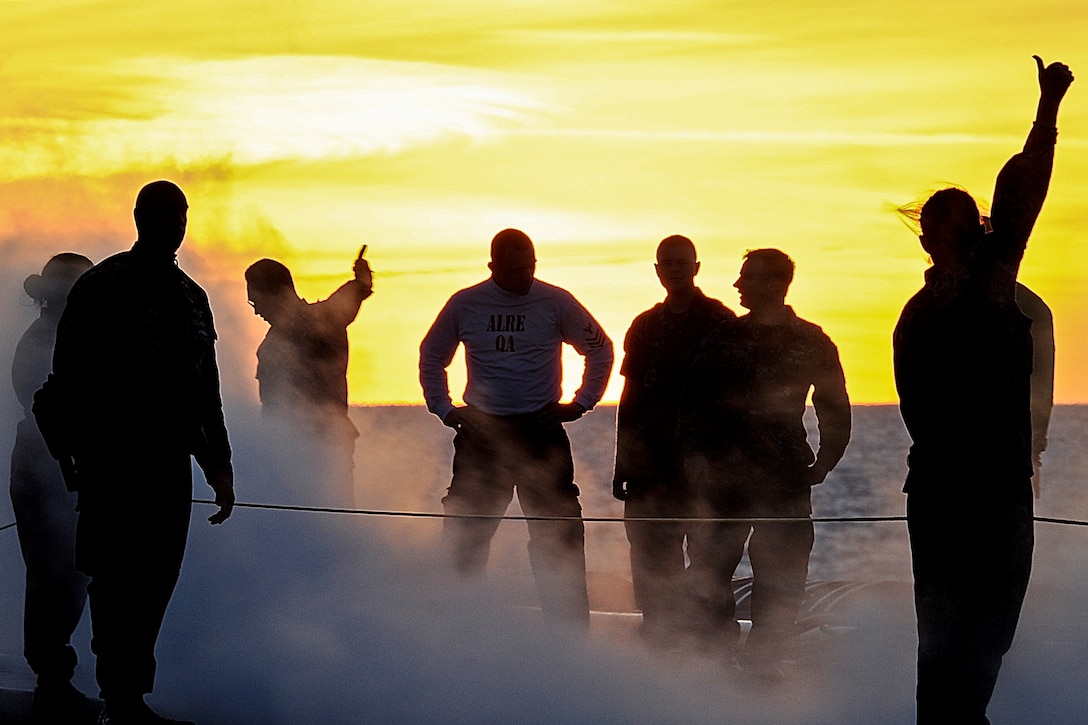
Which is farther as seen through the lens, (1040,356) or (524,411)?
(524,411)

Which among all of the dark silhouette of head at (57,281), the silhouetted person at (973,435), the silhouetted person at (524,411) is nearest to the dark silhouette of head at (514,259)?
A: the silhouetted person at (524,411)

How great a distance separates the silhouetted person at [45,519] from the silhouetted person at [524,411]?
173 centimetres

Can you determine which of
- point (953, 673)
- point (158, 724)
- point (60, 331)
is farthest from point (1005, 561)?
point (60, 331)

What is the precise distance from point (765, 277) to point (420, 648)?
2.24m

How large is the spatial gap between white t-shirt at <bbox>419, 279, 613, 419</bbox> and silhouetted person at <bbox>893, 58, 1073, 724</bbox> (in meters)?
2.81

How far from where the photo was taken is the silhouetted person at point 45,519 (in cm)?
756

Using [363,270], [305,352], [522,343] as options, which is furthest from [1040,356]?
[305,352]

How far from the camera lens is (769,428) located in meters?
7.62

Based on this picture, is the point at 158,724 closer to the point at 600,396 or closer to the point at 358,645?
the point at 358,645

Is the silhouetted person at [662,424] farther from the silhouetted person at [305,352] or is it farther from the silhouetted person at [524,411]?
the silhouetted person at [305,352]

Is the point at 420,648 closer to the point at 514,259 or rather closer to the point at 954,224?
the point at 514,259

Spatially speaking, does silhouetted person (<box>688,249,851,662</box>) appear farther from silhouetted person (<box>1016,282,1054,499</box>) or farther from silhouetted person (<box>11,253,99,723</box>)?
silhouetted person (<box>11,253,99,723</box>)

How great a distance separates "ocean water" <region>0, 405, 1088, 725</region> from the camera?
712 centimetres

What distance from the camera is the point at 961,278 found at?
549 centimetres
